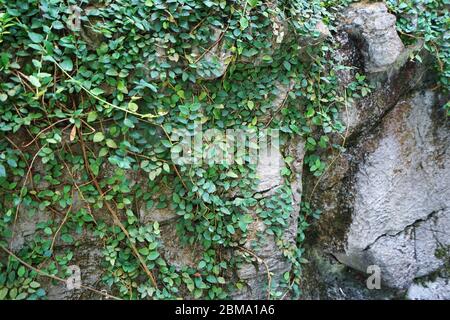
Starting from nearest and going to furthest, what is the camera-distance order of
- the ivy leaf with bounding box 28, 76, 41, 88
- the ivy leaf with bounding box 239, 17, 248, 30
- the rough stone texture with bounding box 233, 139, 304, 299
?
the ivy leaf with bounding box 28, 76, 41, 88
the ivy leaf with bounding box 239, 17, 248, 30
the rough stone texture with bounding box 233, 139, 304, 299

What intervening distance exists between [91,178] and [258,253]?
1.03 meters

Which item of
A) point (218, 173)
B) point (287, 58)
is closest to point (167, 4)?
point (287, 58)

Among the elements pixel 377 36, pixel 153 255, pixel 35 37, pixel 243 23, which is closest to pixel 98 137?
pixel 35 37

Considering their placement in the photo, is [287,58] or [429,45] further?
[429,45]

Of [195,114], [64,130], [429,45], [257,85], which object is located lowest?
[64,130]

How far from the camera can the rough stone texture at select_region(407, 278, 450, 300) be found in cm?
273

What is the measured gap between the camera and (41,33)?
5.73 ft

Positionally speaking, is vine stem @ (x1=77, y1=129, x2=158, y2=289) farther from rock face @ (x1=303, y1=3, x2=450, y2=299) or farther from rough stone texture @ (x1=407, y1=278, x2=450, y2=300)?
rough stone texture @ (x1=407, y1=278, x2=450, y2=300)

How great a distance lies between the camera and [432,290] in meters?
2.78

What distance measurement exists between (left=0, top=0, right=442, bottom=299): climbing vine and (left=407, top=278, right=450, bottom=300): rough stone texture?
1034 millimetres

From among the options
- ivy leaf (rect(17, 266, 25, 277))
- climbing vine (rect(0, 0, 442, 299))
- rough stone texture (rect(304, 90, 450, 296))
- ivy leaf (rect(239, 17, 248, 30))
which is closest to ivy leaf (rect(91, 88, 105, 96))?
climbing vine (rect(0, 0, 442, 299))

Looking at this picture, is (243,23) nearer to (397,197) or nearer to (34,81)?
(34,81)

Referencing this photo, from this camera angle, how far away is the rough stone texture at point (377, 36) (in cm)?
251
